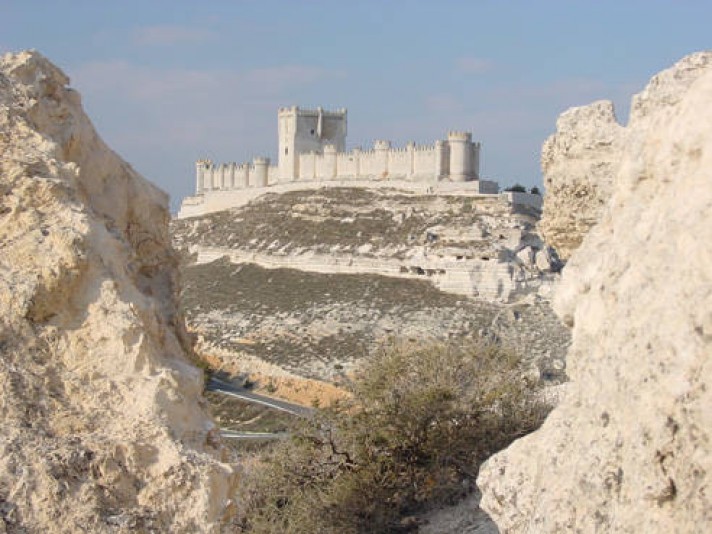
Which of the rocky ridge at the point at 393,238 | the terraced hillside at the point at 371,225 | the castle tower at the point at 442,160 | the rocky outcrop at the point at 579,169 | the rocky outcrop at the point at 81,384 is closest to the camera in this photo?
the rocky outcrop at the point at 81,384

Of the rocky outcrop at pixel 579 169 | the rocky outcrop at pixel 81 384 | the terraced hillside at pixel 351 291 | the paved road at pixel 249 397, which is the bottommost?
the paved road at pixel 249 397

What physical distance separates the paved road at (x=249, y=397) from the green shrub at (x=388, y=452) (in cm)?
1510

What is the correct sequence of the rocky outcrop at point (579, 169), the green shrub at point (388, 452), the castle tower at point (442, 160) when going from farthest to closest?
the castle tower at point (442, 160), the green shrub at point (388, 452), the rocky outcrop at point (579, 169)

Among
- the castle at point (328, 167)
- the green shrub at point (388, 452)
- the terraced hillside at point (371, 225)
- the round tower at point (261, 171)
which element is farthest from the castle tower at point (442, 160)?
the green shrub at point (388, 452)

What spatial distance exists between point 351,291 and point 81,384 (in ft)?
114

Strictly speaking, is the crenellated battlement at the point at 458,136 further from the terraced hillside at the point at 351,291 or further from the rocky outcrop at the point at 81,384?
the rocky outcrop at the point at 81,384

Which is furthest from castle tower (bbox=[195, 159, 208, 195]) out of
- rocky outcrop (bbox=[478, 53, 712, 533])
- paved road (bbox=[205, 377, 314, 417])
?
rocky outcrop (bbox=[478, 53, 712, 533])

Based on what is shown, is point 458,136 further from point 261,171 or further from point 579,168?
point 579,168

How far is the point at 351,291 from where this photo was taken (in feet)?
131

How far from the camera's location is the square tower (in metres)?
62.7

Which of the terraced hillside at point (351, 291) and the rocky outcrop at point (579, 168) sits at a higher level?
the rocky outcrop at point (579, 168)

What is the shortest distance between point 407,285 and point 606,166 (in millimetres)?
31694

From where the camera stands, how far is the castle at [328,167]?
5156 cm

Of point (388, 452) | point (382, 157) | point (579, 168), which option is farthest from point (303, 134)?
point (579, 168)
